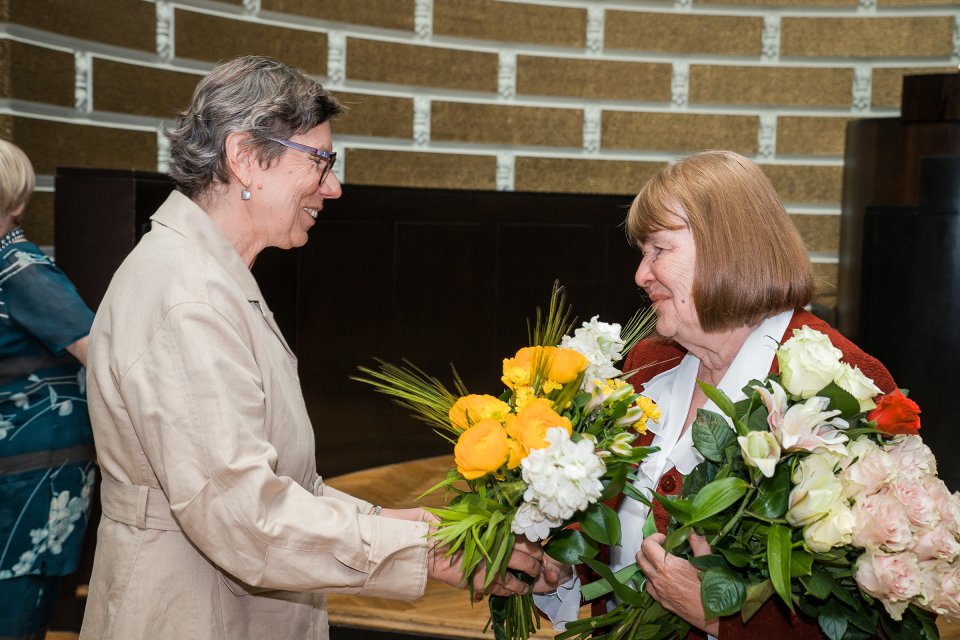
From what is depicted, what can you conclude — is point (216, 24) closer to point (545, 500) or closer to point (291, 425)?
point (291, 425)

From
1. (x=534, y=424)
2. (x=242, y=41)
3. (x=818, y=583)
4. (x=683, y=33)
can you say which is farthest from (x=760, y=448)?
(x=683, y=33)

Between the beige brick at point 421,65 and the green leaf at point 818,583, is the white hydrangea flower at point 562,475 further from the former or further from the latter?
the beige brick at point 421,65

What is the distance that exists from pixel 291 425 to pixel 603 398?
1.70 ft

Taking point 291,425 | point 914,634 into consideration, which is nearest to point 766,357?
point 914,634

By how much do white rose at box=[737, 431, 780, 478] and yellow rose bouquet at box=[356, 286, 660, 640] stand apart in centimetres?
20

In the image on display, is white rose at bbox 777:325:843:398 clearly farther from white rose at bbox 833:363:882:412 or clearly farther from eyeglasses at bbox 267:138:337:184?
eyeglasses at bbox 267:138:337:184

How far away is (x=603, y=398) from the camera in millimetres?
1623

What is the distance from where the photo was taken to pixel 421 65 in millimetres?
6125

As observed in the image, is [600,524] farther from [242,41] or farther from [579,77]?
[579,77]

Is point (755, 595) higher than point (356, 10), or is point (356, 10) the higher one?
point (356, 10)

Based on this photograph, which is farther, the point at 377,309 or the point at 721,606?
the point at 377,309

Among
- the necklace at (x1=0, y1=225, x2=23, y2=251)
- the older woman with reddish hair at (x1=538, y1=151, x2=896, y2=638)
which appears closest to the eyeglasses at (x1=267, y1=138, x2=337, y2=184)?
the older woman with reddish hair at (x1=538, y1=151, x2=896, y2=638)

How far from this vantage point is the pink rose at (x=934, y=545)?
54.9 inches

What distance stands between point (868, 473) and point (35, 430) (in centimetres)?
215
